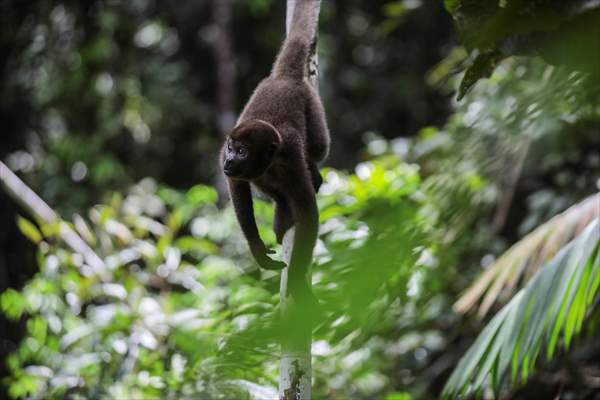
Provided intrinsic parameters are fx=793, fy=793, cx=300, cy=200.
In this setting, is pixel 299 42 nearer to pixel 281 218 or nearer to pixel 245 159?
pixel 245 159

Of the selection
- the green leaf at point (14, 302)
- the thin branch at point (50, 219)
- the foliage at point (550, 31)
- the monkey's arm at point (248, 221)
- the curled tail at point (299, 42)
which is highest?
the thin branch at point (50, 219)

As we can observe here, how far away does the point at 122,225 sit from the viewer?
552 centimetres

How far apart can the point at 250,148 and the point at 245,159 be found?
0.07m

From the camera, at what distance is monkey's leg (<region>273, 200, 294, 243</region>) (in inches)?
141

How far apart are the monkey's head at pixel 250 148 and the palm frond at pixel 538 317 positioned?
127 cm

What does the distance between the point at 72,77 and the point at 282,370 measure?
7.02 metres

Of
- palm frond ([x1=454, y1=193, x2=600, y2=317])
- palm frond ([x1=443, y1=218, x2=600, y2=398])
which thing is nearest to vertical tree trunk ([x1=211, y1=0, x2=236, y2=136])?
palm frond ([x1=454, y1=193, x2=600, y2=317])

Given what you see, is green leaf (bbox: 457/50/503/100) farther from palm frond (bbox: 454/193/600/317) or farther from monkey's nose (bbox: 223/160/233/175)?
palm frond (bbox: 454/193/600/317)

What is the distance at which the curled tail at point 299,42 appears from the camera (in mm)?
3803

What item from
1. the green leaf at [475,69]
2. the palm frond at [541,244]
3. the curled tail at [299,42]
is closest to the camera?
the green leaf at [475,69]

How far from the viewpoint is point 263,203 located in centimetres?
485

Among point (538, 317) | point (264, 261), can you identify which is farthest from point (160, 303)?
point (538, 317)

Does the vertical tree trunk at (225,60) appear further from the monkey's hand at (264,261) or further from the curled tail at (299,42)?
the monkey's hand at (264,261)

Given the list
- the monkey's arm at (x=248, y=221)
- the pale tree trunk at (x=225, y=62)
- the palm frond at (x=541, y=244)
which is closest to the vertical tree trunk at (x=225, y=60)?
the pale tree trunk at (x=225, y=62)
